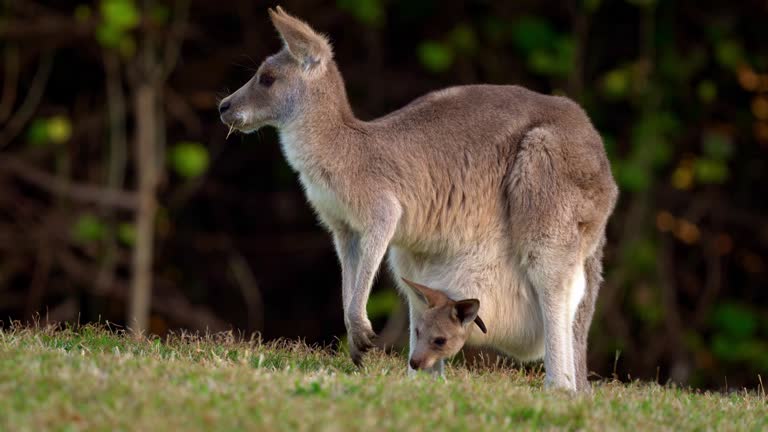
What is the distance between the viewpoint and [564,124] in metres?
7.93

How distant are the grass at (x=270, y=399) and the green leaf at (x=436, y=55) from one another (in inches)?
293

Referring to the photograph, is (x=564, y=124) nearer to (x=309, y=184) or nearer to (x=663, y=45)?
(x=309, y=184)

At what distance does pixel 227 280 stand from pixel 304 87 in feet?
27.0

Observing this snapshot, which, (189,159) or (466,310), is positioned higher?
(466,310)

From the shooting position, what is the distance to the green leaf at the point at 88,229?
1411cm

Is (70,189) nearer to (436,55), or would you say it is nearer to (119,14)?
(119,14)

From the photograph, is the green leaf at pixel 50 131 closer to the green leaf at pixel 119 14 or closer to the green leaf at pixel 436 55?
the green leaf at pixel 119 14

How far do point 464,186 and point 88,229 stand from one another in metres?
7.18

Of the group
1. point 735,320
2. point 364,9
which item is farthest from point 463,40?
point 735,320

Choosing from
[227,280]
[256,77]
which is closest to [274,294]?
[227,280]

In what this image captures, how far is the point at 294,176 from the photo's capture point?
627 inches

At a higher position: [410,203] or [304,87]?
[304,87]

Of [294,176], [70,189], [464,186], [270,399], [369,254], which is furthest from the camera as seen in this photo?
[294,176]

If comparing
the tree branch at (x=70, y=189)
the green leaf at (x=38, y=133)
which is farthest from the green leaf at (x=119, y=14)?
the tree branch at (x=70, y=189)
